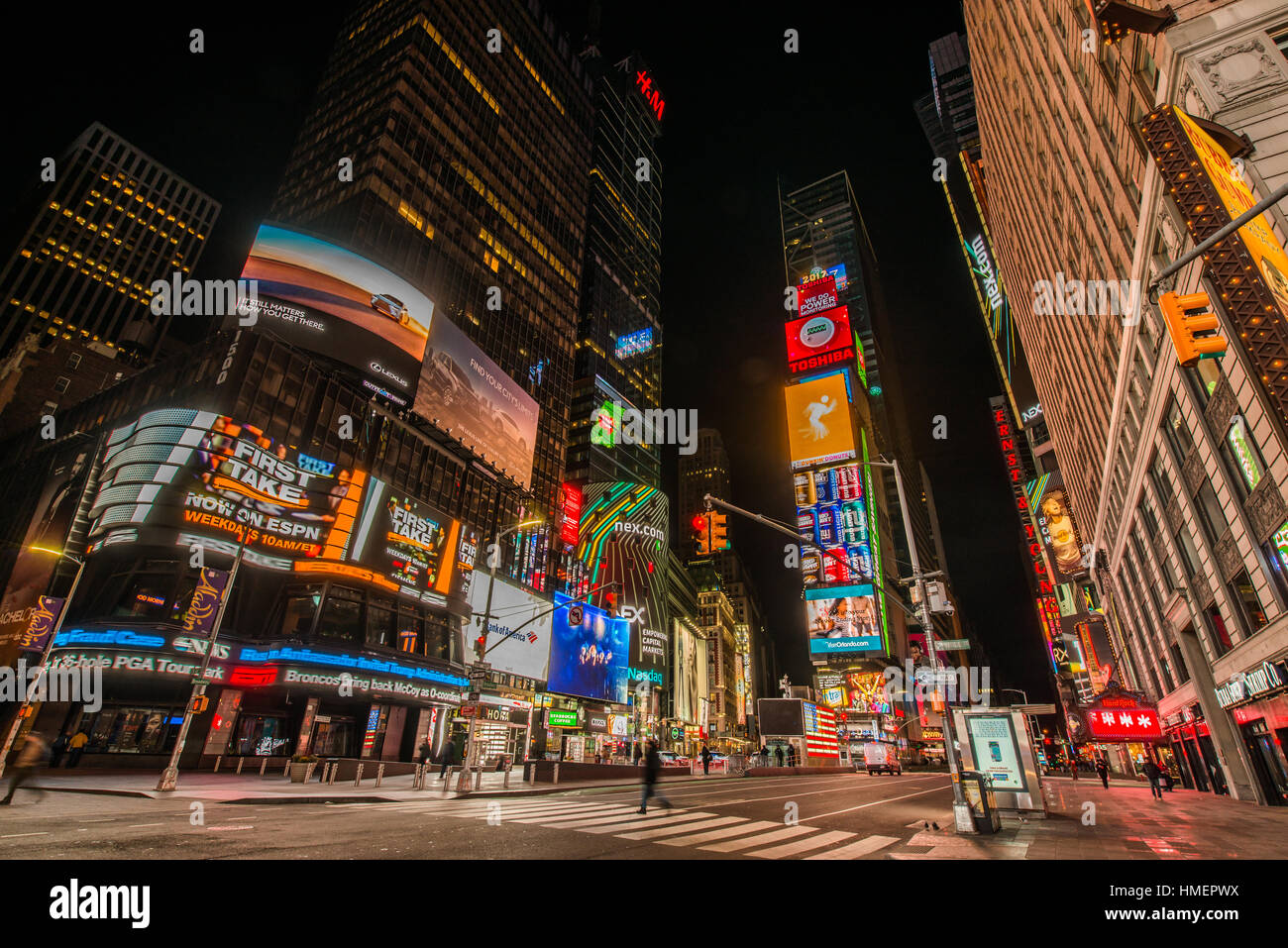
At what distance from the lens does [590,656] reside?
6469 cm

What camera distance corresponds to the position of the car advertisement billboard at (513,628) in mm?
53531

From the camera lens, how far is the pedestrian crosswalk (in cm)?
945

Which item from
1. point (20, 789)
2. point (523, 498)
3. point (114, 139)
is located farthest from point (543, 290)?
point (114, 139)

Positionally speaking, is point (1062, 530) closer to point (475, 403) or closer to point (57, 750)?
point (475, 403)

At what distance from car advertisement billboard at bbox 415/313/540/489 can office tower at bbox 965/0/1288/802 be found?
150 ft

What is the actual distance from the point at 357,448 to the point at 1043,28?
5150cm

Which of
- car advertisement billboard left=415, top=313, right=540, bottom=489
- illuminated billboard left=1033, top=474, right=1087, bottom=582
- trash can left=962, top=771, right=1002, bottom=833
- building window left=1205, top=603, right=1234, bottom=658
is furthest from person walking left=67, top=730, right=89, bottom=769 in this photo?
illuminated billboard left=1033, top=474, right=1087, bottom=582

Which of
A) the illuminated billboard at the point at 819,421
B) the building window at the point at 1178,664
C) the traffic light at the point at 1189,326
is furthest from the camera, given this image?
the illuminated billboard at the point at 819,421

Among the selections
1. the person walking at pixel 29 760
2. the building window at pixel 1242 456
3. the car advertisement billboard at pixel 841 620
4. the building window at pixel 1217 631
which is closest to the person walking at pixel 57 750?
the person walking at pixel 29 760

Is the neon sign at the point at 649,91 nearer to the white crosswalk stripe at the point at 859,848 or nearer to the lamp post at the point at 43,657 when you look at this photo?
the lamp post at the point at 43,657

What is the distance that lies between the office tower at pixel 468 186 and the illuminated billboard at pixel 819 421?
3852 centimetres

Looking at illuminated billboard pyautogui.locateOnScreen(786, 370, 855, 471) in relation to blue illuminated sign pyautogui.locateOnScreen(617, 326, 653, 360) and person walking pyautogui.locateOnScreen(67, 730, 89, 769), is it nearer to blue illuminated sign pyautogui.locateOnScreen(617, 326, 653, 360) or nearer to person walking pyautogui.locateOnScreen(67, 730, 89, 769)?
blue illuminated sign pyautogui.locateOnScreen(617, 326, 653, 360)
